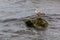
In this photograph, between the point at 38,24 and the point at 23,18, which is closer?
the point at 38,24

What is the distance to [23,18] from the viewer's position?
4.88 m

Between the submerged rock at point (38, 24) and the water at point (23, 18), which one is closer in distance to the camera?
the water at point (23, 18)

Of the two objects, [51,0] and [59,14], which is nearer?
[59,14]

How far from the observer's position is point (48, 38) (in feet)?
13.1

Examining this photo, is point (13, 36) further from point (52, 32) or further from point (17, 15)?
point (17, 15)

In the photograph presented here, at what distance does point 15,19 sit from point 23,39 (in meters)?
0.96

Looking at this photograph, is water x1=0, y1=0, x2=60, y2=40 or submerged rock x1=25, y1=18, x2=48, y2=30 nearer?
water x1=0, y1=0, x2=60, y2=40

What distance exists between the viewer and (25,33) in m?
4.16

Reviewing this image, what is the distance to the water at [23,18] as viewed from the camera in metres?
4.07

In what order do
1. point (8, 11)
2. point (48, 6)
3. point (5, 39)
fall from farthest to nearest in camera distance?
point (48, 6) → point (8, 11) → point (5, 39)

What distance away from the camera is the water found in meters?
4.07

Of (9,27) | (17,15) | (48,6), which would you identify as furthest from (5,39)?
(48,6)

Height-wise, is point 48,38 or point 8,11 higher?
point 8,11

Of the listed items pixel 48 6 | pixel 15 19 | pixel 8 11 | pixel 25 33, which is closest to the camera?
pixel 25 33
